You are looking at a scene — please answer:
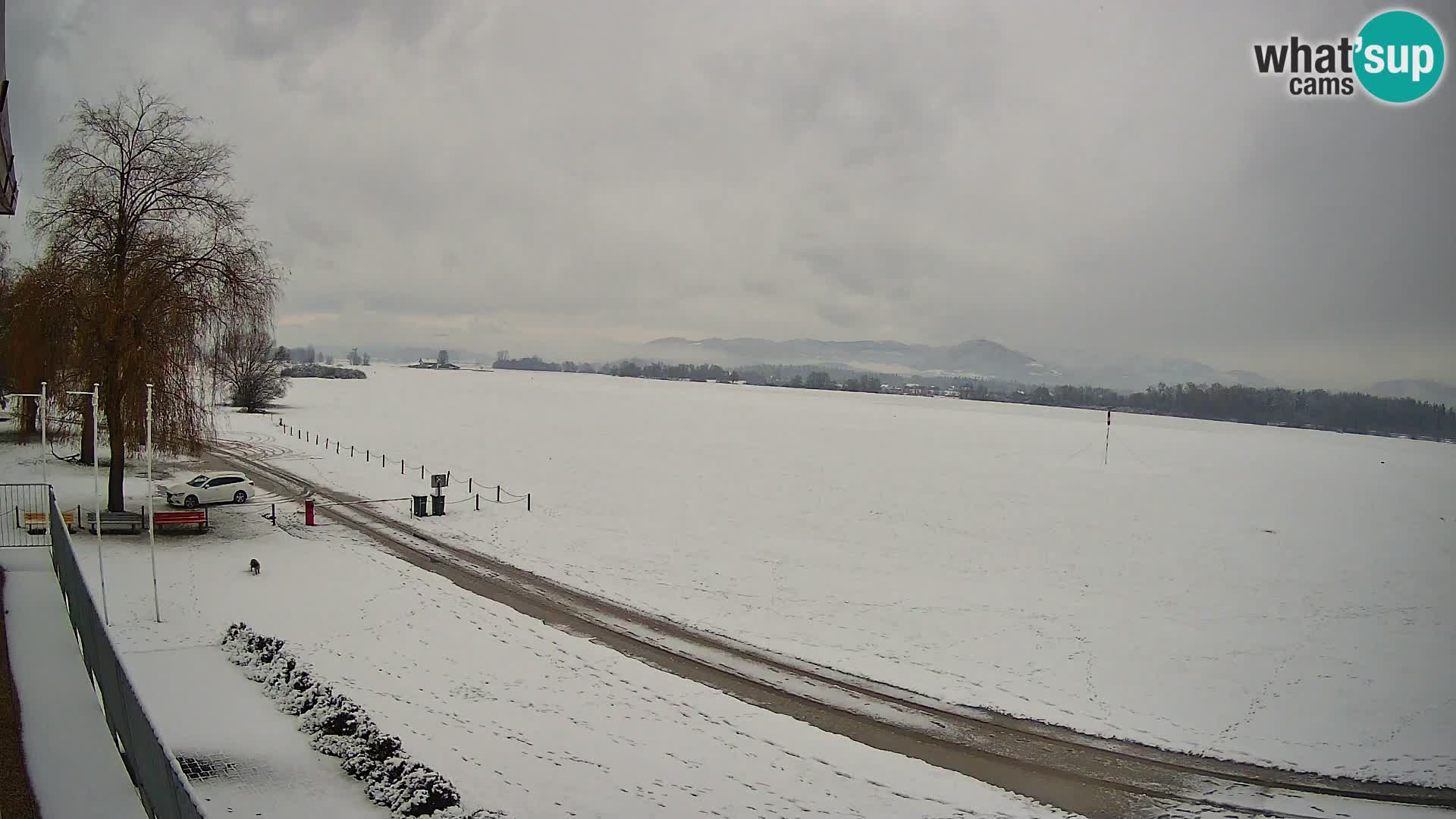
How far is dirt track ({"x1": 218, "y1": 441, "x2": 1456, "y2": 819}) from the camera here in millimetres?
10578

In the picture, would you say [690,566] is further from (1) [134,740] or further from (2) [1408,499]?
(2) [1408,499]

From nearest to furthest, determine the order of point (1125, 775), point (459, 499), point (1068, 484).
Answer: point (1125, 775) < point (459, 499) < point (1068, 484)

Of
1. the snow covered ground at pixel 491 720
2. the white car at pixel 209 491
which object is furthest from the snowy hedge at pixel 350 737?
the white car at pixel 209 491

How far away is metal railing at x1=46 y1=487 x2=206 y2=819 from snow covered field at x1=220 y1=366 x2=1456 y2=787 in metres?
4.47

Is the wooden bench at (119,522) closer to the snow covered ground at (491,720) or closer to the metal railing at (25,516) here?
the metal railing at (25,516)

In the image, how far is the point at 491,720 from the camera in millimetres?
11773

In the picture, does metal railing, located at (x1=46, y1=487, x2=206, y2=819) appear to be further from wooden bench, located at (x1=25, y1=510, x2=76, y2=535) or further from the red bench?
the red bench

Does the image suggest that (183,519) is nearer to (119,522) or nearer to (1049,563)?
(119,522)

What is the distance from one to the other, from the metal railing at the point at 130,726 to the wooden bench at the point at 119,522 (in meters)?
12.2

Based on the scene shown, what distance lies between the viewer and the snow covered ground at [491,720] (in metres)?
9.79

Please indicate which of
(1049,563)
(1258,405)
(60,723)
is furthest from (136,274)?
(1258,405)

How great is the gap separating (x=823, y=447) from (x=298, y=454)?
32.6m

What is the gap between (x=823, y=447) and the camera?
53469 mm

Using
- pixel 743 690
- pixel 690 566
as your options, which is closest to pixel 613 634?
pixel 743 690
